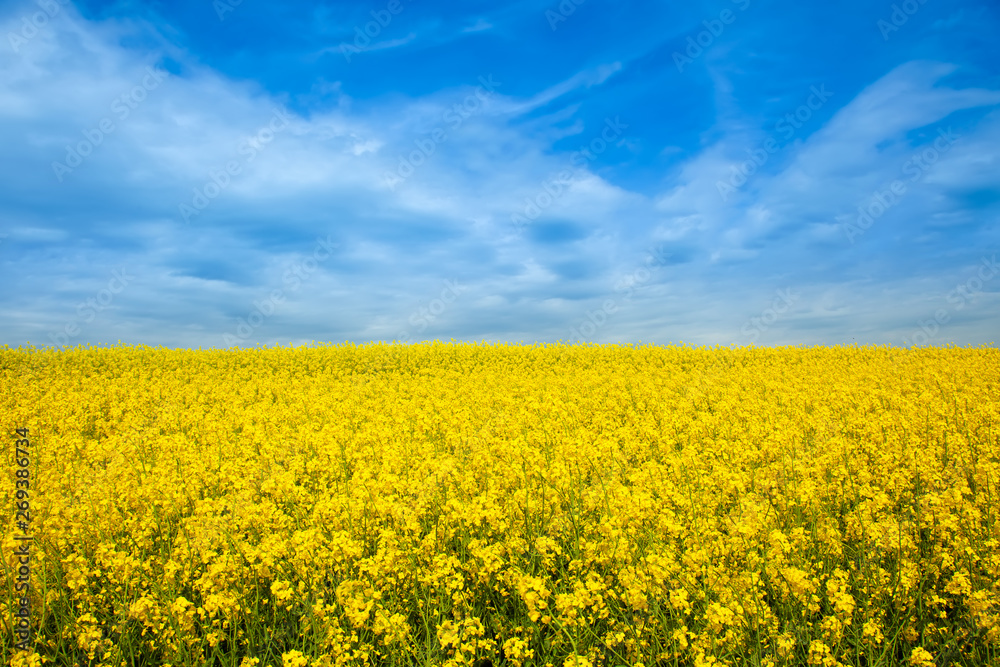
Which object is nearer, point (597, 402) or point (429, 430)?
point (429, 430)

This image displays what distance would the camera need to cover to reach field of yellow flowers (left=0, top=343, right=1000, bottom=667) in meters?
4.00

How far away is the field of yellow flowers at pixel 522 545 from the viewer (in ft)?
13.1

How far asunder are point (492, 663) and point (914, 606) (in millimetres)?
3441

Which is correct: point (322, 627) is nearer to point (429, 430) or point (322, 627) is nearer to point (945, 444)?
point (429, 430)

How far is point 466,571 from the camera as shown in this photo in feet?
15.9

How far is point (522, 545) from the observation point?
4809mm

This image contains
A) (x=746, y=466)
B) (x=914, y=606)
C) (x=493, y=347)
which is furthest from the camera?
(x=493, y=347)

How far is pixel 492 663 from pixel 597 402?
8.38 m

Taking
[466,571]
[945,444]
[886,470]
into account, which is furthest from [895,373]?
[466,571]

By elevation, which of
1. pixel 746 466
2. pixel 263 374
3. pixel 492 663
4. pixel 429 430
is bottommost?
pixel 492 663

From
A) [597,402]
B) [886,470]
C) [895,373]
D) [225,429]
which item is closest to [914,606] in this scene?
[886,470]

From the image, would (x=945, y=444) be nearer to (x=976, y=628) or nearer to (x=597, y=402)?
(x=976, y=628)

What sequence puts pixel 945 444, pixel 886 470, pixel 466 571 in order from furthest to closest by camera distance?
pixel 945 444, pixel 886 470, pixel 466 571

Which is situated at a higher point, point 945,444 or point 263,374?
point 263,374
